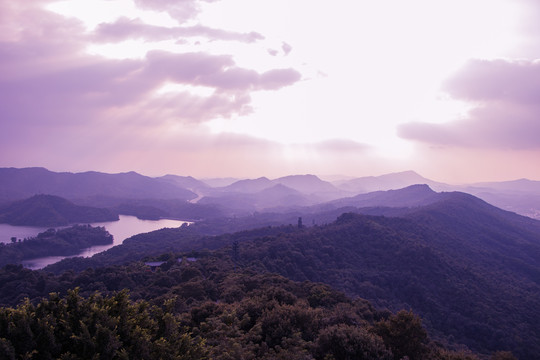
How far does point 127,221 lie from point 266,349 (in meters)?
129

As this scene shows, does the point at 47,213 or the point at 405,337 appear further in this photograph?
the point at 47,213

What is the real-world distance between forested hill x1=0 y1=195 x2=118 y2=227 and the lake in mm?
3446

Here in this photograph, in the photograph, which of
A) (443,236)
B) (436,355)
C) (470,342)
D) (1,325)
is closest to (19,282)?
(1,325)

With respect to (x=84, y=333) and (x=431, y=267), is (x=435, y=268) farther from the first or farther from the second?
(x=84, y=333)

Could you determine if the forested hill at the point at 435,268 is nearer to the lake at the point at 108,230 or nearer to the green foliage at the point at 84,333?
the green foliage at the point at 84,333

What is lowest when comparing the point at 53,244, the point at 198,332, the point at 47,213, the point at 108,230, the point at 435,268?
the point at 108,230

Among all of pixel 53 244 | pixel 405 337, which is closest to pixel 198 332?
pixel 405 337

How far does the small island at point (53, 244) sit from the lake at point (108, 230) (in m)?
1.86

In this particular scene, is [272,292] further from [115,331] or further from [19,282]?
[19,282]

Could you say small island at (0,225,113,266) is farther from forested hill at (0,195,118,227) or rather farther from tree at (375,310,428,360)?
tree at (375,310,428,360)

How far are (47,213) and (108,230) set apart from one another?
2318 cm

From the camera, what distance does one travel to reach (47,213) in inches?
4294

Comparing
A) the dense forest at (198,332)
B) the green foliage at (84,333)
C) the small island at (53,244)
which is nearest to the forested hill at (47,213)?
the small island at (53,244)

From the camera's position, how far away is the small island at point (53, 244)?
65688mm
